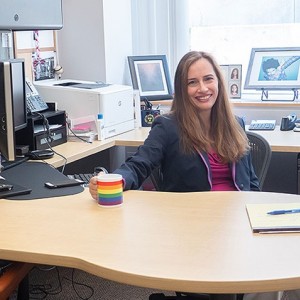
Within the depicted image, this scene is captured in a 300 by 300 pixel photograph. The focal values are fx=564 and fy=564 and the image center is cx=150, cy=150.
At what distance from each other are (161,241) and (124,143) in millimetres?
1743

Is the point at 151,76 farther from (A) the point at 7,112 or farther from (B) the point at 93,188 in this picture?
(B) the point at 93,188

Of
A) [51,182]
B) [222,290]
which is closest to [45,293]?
[51,182]

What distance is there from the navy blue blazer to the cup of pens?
1.15 feet

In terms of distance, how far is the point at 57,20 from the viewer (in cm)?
320

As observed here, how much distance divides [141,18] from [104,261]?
3.01 meters

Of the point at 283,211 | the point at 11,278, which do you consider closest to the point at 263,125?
the point at 283,211

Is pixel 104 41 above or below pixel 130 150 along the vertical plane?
above

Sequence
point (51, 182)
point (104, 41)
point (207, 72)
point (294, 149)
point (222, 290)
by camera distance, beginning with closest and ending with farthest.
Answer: point (222, 290) < point (51, 182) < point (207, 72) < point (294, 149) < point (104, 41)

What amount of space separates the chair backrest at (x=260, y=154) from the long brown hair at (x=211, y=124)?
134mm

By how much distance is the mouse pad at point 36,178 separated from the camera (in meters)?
2.10

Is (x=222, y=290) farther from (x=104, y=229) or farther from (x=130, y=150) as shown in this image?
(x=130, y=150)

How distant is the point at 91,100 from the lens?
10.8 feet

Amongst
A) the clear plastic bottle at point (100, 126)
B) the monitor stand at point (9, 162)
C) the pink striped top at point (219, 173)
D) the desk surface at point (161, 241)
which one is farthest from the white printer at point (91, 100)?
the desk surface at point (161, 241)

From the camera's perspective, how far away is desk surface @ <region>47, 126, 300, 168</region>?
2896 millimetres
